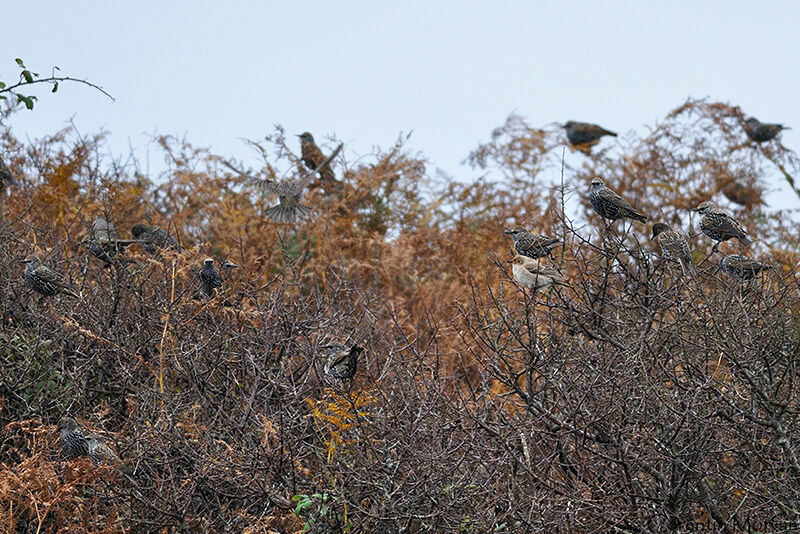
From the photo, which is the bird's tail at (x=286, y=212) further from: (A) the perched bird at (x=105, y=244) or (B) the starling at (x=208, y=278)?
(B) the starling at (x=208, y=278)

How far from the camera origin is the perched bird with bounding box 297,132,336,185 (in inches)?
591

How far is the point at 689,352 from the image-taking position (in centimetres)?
590

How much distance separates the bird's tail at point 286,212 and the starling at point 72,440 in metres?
5.43

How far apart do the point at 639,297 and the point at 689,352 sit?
553 millimetres

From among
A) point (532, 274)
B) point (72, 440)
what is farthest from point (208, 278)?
point (532, 274)

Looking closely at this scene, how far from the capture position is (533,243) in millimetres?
6879

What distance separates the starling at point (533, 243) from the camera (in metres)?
6.70

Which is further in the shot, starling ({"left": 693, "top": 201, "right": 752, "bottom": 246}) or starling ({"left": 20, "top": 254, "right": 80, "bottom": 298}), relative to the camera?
starling ({"left": 20, "top": 254, "right": 80, "bottom": 298})

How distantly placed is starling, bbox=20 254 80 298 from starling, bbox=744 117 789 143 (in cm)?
1450

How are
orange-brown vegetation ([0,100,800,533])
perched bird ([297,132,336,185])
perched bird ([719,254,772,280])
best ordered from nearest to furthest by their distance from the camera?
orange-brown vegetation ([0,100,800,533]), perched bird ([719,254,772,280]), perched bird ([297,132,336,185])

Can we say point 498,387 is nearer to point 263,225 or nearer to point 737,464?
point 737,464

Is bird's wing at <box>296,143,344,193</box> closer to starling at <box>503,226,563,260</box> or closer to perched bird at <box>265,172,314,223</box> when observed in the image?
perched bird at <box>265,172,314,223</box>

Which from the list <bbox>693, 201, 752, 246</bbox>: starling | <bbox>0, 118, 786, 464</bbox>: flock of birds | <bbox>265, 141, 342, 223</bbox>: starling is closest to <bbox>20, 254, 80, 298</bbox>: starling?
<bbox>0, 118, 786, 464</bbox>: flock of birds

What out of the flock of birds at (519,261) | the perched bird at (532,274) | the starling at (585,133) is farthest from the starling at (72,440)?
the starling at (585,133)
